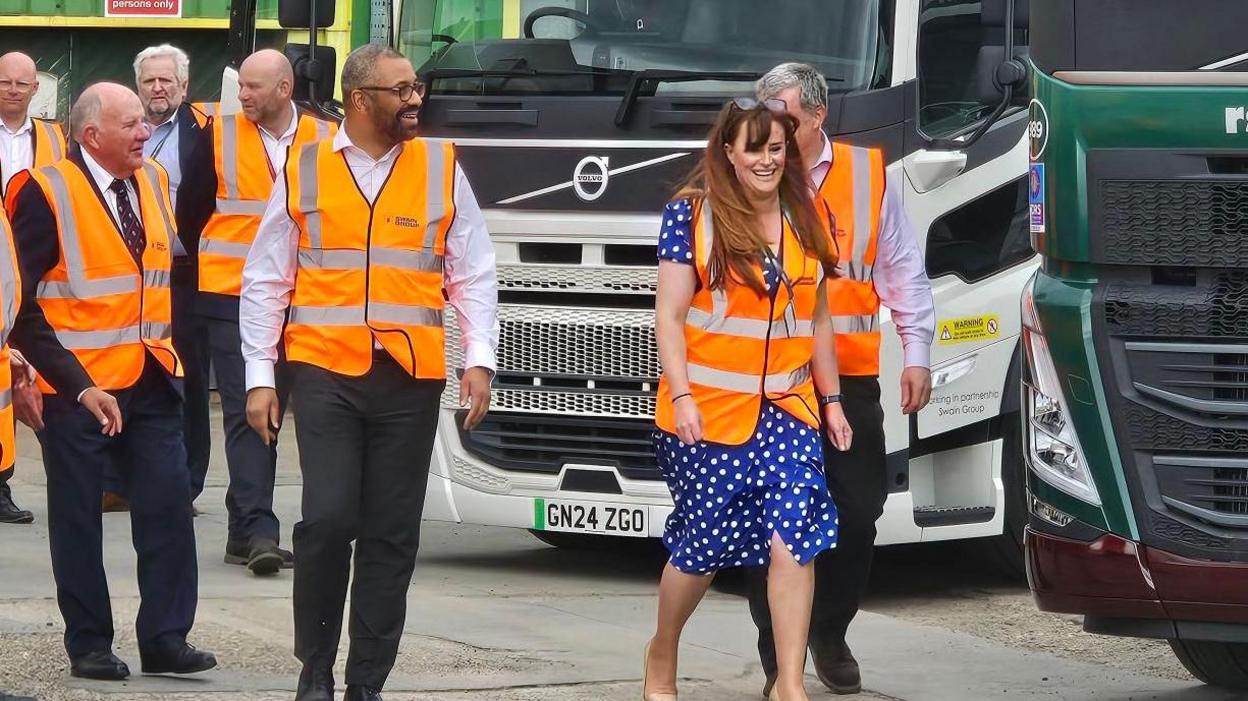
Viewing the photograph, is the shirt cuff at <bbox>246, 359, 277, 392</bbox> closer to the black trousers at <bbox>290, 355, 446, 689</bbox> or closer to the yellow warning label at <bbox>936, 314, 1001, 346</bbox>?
the black trousers at <bbox>290, 355, 446, 689</bbox>

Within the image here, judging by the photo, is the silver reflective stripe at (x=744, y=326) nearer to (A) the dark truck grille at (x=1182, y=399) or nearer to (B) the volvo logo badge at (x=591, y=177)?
(A) the dark truck grille at (x=1182, y=399)

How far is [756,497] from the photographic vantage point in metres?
6.21

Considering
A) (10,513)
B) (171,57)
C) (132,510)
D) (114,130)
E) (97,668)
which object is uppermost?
(171,57)

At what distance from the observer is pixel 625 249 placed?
857cm

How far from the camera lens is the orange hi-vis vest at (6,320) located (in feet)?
19.2

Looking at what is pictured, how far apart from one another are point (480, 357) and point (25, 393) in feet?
3.93

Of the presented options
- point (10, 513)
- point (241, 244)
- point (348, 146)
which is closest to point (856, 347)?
point (348, 146)

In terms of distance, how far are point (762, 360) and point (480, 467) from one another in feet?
9.89

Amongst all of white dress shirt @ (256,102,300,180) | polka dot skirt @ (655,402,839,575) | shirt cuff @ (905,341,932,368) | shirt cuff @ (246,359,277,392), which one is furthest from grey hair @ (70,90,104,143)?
shirt cuff @ (905,341,932,368)

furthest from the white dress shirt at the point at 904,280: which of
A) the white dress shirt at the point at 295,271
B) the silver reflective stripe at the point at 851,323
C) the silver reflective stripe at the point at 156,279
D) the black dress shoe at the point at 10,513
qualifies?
the black dress shoe at the point at 10,513

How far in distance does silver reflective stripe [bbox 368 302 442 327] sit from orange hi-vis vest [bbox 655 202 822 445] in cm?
67

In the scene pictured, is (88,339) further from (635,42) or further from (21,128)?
(21,128)

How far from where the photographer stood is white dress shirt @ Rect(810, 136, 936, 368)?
6875mm

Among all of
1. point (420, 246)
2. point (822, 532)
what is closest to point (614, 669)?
point (822, 532)
